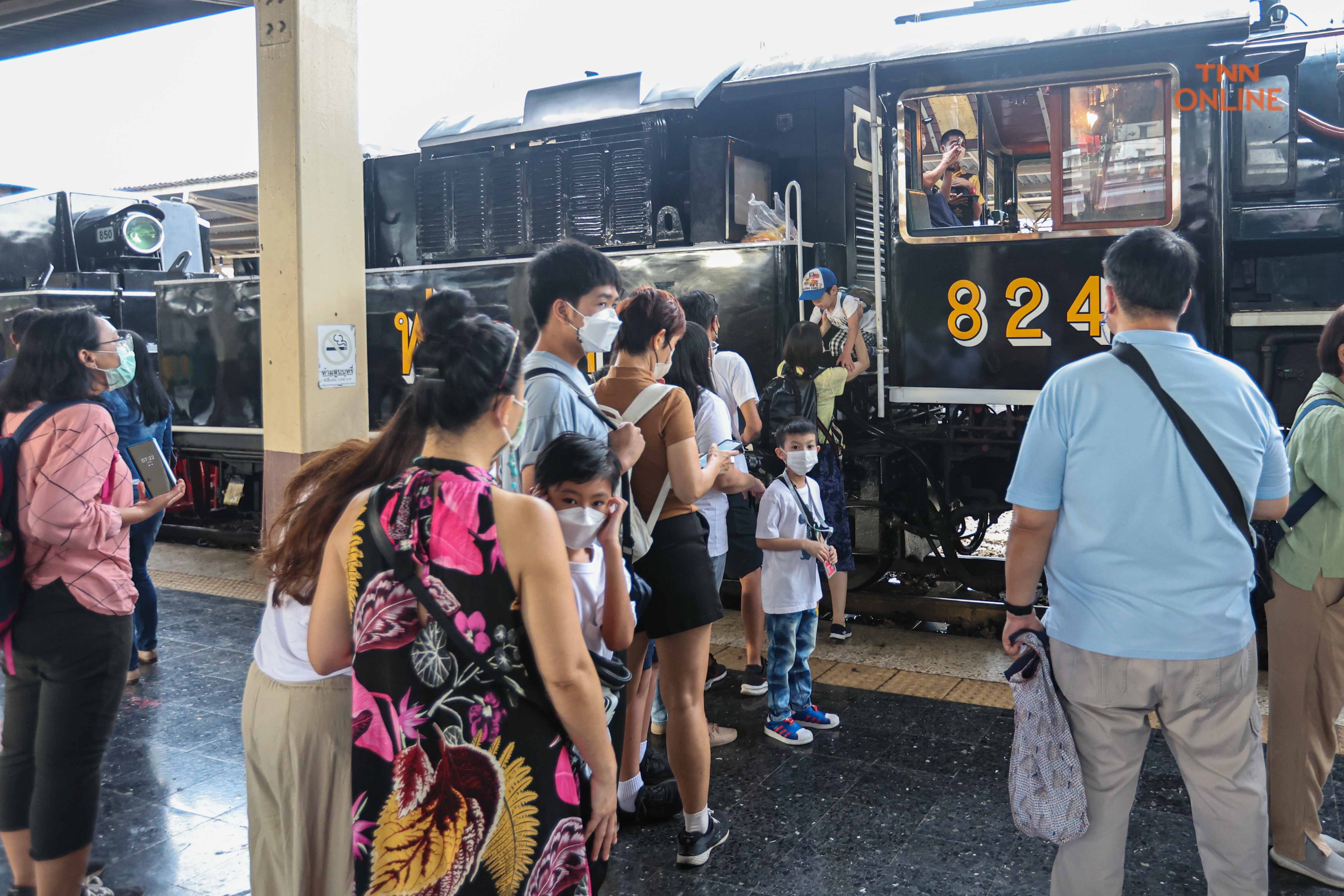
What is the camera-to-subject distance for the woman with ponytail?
1659mm

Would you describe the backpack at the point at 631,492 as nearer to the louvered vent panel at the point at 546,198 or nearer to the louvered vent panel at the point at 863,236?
the louvered vent panel at the point at 863,236

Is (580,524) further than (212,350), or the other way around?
(212,350)

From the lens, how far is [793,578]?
3959 millimetres

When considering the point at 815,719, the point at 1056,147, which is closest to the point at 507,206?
the point at 1056,147

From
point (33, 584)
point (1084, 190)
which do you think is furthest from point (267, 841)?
point (1084, 190)

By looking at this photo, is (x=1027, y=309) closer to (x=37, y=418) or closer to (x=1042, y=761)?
(x=1042, y=761)

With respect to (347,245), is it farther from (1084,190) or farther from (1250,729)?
(1250,729)

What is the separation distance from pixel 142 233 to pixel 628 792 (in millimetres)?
9319

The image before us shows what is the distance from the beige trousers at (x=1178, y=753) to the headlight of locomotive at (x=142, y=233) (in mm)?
10441

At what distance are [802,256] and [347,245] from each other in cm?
265

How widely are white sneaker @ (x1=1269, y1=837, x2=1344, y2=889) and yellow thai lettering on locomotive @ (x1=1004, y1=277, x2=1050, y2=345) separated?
2581 mm

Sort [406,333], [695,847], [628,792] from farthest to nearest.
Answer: [406,333] → [628,792] → [695,847]

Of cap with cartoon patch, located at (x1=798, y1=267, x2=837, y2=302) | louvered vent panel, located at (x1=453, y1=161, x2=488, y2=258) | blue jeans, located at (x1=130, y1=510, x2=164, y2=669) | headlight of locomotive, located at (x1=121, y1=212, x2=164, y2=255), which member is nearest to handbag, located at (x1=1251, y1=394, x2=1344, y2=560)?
cap with cartoon patch, located at (x1=798, y1=267, x2=837, y2=302)

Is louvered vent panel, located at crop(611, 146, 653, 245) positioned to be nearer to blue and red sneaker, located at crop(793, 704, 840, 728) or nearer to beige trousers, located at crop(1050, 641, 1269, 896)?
blue and red sneaker, located at crop(793, 704, 840, 728)
